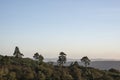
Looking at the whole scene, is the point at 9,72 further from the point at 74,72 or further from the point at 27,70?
the point at 74,72

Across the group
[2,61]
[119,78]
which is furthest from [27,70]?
[119,78]

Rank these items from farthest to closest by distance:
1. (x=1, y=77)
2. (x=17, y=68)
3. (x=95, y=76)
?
(x=95, y=76) → (x=17, y=68) → (x=1, y=77)

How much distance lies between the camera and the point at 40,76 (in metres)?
152

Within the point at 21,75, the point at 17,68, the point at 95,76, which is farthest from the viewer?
the point at 95,76

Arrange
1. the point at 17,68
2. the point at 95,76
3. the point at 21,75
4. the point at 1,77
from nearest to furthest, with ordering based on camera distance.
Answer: the point at 1,77
the point at 21,75
the point at 17,68
the point at 95,76

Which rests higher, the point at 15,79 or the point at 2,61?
the point at 2,61

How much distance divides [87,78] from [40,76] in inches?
1202

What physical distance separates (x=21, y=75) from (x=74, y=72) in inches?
1397

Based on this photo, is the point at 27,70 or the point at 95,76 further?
the point at 95,76

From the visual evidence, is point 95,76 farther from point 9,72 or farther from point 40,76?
point 9,72

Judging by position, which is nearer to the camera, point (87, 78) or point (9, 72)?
point (9, 72)

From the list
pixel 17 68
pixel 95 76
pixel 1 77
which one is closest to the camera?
pixel 1 77

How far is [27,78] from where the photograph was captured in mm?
150000

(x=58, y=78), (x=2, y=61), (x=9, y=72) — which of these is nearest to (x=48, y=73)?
(x=58, y=78)
